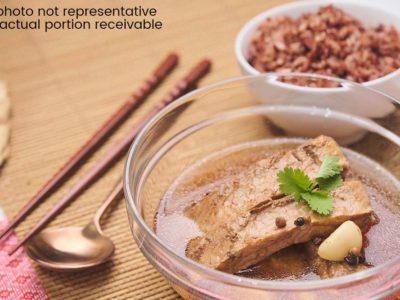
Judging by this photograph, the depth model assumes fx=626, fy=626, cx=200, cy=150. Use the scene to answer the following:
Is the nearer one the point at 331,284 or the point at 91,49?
the point at 331,284

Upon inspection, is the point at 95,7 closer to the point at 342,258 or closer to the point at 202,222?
the point at 202,222

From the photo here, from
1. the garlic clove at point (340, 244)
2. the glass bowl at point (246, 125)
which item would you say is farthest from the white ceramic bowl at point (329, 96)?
the garlic clove at point (340, 244)

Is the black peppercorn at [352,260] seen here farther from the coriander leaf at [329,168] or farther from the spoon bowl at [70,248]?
the spoon bowl at [70,248]

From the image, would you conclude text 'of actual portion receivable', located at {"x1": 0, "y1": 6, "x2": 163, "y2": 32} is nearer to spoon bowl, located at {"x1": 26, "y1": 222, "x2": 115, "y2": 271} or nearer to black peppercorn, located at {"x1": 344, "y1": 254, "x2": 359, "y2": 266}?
spoon bowl, located at {"x1": 26, "y1": 222, "x2": 115, "y2": 271}

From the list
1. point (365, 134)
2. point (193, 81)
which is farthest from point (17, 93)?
point (365, 134)

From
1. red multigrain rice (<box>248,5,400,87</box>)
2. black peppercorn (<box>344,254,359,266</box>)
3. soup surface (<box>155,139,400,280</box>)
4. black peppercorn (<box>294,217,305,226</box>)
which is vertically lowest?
soup surface (<box>155,139,400,280</box>)

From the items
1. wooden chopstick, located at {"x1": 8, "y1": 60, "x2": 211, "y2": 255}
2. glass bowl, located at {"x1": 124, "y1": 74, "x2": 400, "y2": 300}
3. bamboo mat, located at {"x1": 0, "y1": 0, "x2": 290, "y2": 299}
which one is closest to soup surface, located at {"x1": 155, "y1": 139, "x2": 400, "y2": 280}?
glass bowl, located at {"x1": 124, "y1": 74, "x2": 400, "y2": 300}

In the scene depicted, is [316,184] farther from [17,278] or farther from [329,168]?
[17,278]
